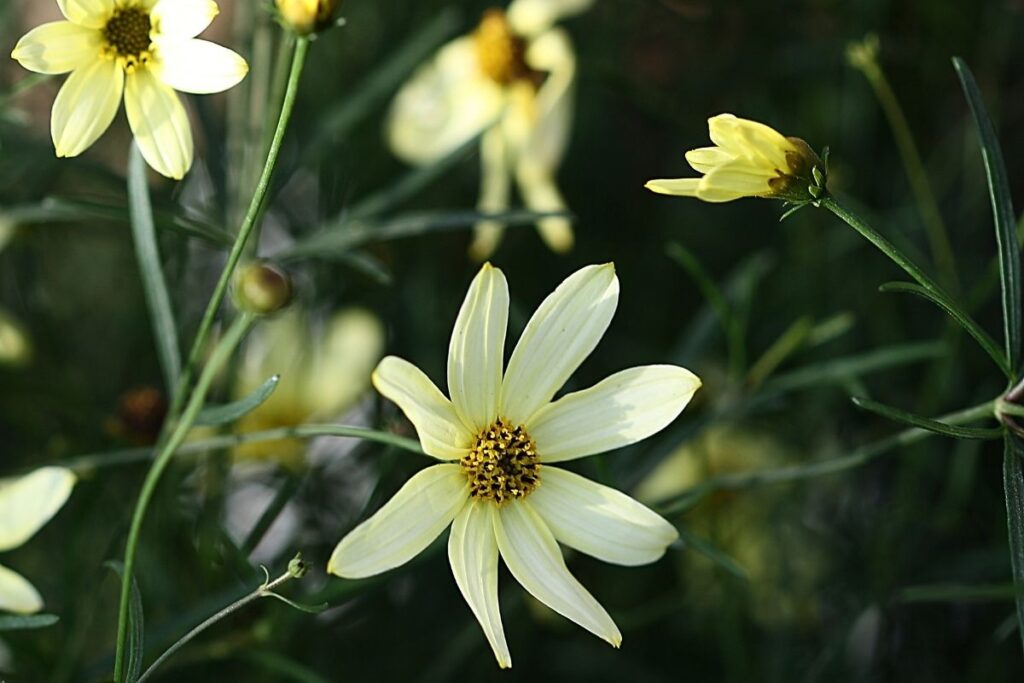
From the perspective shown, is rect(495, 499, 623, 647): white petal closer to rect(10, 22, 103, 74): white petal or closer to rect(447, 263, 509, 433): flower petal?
rect(447, 263, 509, 433): flower petal

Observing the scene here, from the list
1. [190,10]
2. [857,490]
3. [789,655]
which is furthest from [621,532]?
[857,490]

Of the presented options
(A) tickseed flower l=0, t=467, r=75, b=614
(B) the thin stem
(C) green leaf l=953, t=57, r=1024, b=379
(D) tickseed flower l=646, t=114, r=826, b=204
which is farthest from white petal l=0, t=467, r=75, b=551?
(C) green leaf l=953, t=57, r=1024, b=379

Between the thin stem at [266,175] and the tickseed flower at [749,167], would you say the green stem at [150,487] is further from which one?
the tickseed flower at [749,167]

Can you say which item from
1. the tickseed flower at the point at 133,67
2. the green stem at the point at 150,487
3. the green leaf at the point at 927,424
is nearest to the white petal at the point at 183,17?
the tickseed flower at the point at 133,67

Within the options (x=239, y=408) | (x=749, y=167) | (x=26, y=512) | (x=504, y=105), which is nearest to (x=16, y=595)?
(x=26, y=512)

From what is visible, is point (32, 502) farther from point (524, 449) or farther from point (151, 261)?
point (524, 449)

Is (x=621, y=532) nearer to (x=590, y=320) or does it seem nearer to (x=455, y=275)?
(x=590, y=320)
